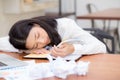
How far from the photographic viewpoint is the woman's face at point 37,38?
1.34m

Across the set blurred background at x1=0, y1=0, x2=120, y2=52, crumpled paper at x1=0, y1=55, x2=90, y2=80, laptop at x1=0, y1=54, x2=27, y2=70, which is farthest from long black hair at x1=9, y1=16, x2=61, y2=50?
blurred background at x1=0, y1=0, x2=120, y2=52

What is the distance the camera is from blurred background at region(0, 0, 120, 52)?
3.33 metres

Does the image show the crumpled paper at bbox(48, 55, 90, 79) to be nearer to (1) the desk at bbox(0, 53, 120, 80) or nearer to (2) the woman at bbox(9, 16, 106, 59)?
(1) the desk at bbox(0, 53, 120, 80)

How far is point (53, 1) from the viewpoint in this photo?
13.8 feet

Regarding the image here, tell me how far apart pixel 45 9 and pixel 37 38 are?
10.4 feet

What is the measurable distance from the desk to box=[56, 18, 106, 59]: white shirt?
0.04 m

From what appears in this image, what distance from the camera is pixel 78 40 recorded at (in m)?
1.46

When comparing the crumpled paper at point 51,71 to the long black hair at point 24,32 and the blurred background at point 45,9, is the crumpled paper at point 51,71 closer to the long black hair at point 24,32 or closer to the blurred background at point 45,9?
the long black hair at point 24,32

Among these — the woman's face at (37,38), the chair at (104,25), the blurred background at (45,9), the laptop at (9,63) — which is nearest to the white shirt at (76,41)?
the woman's face at (37,38)

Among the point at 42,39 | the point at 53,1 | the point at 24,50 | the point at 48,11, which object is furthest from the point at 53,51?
the point at 48,11

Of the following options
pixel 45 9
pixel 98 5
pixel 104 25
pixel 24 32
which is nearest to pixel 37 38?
pixel 24 32

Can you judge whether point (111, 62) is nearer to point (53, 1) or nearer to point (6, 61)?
point (6, 61)

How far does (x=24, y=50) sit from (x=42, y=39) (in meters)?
0.15

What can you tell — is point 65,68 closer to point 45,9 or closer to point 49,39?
point 49,39
